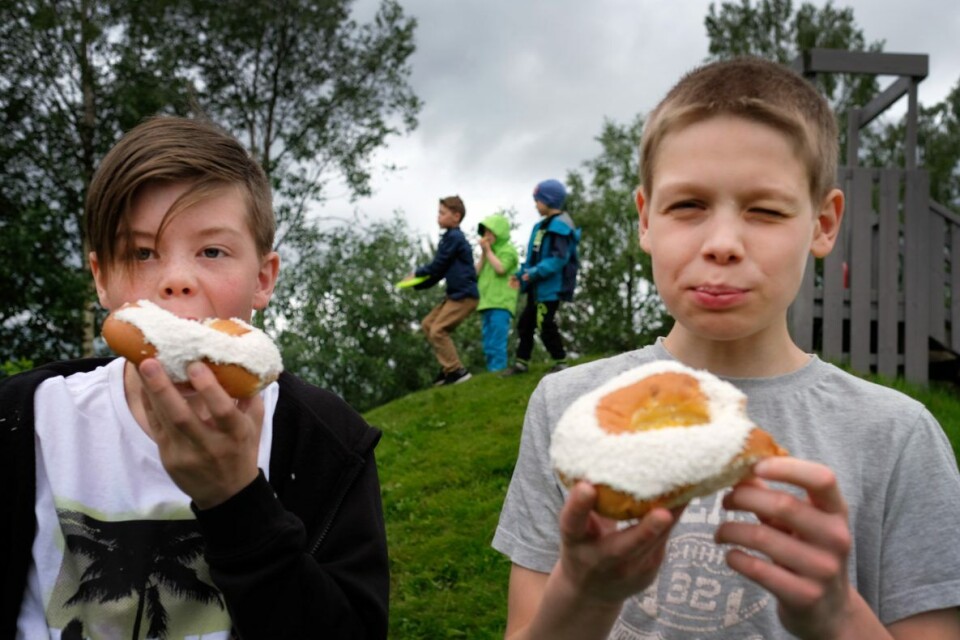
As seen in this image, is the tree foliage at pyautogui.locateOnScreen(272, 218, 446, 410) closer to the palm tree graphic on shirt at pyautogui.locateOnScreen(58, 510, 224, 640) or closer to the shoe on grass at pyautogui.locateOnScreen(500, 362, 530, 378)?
the shoe on grass at pyautogui.locateOnScreen(500, 362, 530, 378)

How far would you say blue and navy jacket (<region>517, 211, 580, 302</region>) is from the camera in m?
12.2

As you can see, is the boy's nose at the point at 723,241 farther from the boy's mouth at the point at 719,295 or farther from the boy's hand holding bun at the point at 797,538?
the boy's hand holding bun at the point at 797,538

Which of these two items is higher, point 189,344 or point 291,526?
point 189,344

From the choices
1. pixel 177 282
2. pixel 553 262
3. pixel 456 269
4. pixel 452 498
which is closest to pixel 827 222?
pixel 177 282

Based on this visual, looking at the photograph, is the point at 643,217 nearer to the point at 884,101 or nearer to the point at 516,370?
Answer: the point at 516,370

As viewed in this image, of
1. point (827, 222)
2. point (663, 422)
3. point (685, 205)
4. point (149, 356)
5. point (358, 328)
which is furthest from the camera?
point (358, 328)

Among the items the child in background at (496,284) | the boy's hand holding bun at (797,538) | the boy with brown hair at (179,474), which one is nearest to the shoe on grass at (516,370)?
the child in background at (496,284)

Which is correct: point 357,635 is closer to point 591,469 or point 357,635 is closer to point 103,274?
point 591,469

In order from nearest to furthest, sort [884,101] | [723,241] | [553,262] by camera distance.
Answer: [723,241]
[884,101]
[553,262]

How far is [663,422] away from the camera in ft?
5.59

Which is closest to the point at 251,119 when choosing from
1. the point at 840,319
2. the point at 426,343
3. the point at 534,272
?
the point at 426,343

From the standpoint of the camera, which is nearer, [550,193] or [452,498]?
[452,498]

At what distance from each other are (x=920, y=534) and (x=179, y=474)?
160 cm

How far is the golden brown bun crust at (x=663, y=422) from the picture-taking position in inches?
61.0
